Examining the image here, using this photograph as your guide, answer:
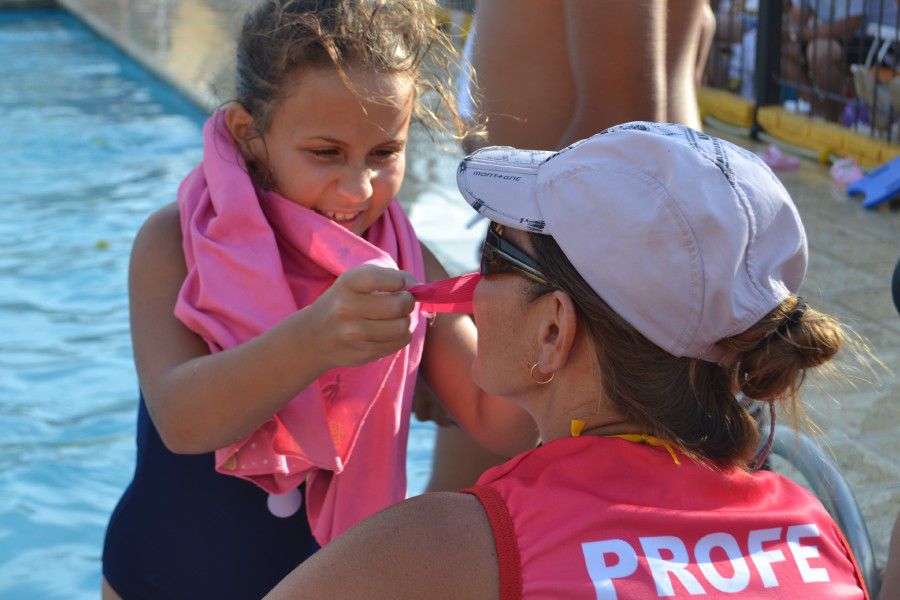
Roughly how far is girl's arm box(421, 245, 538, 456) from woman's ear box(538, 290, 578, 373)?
688 mm

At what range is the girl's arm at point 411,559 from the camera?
60.6 inches

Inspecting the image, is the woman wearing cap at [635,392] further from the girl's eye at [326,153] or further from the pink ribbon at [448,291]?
the girl's eye at [326,153]

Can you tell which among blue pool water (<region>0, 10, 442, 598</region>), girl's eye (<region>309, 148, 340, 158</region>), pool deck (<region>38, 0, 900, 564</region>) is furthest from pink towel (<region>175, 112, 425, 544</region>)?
blue pool water (<region>0, 10, 442, 598</region>)

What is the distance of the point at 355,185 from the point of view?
2289 millimetres

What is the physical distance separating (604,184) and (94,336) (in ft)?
17.5

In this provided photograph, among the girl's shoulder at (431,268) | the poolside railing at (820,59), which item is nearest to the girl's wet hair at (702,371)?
the girl's shoulder at (431,268)

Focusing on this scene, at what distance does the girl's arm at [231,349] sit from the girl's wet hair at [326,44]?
33 cm

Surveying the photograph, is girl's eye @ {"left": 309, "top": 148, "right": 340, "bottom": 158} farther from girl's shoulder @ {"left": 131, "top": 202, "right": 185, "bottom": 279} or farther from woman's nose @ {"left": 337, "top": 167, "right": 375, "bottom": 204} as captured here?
girl's shoulder @ {"left": 131, "top": 202, "right": 185, "bottom": 279}

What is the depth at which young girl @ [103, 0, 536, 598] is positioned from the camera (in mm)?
2225

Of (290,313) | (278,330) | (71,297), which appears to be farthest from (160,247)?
(71,297)

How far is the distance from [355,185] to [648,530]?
101cm

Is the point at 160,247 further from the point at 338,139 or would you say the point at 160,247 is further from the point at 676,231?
the point at 676,231

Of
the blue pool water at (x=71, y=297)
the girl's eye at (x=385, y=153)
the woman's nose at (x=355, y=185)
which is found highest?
Answer: the girl's eye at (x=385, y=153)

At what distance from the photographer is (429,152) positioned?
923 centimetres
